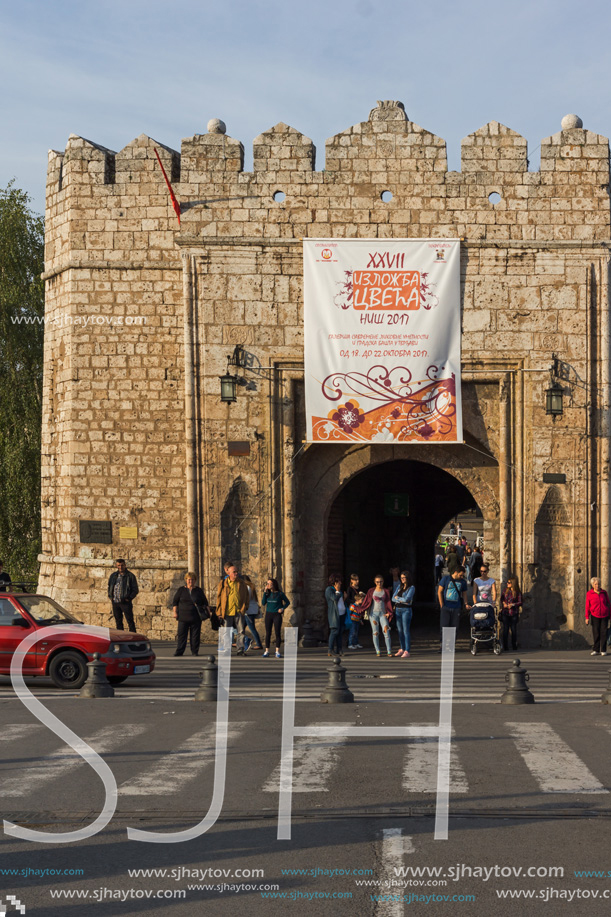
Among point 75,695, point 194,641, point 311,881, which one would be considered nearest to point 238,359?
point 194,641

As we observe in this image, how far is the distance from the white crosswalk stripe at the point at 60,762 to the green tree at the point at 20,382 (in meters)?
19.1

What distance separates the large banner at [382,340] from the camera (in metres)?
20.3

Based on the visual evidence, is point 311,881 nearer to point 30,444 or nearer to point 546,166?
point 546,166

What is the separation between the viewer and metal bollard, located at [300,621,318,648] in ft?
67.6

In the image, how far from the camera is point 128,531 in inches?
831

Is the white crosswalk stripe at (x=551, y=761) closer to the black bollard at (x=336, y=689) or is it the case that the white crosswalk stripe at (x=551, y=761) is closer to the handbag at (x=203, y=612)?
the black bollard at (x=336, y=689)

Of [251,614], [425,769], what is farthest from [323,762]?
[251,614]

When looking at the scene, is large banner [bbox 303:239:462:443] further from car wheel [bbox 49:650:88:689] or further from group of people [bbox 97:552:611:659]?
car wheel [bbox 49:650:88:689]

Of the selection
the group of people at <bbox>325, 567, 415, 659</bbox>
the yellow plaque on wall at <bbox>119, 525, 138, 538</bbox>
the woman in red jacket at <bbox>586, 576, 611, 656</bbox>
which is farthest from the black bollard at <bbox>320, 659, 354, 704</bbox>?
the yellow plaque on wall at <bbox>119, 525, 138, 538</bbox>

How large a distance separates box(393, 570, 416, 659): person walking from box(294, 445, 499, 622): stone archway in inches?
90.5

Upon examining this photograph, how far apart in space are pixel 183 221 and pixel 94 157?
2244mm

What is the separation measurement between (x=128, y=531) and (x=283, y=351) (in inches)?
174

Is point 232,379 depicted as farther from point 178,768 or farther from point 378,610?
point 178,768

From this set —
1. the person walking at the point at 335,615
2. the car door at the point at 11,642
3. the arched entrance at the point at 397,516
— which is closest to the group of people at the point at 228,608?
the person walking at the point at 335,615
